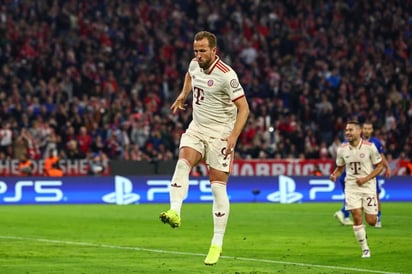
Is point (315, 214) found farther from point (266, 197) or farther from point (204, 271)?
point (204, 271)

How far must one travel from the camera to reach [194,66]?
12.6m

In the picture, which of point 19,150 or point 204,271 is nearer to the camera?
point 204,271

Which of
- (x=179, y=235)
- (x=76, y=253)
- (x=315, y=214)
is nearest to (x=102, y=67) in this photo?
(x=315, y=214)

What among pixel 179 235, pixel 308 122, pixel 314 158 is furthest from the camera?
pixel 308 122

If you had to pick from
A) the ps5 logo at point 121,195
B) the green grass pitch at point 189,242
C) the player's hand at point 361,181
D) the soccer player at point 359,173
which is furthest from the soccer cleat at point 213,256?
the ps5 logo at point 121,195

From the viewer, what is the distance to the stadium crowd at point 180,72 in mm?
33312

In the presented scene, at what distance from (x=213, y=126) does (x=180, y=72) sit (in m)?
26.1

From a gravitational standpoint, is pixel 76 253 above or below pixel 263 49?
below

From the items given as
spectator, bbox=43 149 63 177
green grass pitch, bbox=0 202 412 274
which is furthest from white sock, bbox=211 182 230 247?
spectator, bbox=43 149 63 177

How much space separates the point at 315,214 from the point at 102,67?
13.3 meters

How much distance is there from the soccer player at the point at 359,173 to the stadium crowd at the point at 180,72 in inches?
624

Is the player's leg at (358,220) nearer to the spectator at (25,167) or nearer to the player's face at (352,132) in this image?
the player's face at (352,132)

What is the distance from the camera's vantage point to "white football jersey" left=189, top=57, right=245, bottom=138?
40.6 ft

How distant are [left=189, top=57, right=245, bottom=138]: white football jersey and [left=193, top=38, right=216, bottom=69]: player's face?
11 cm
